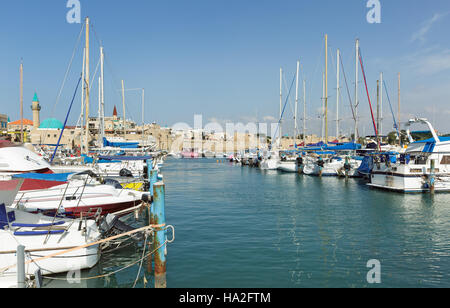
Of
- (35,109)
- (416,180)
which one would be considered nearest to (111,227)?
(416,180)

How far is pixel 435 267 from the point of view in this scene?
11250 mm

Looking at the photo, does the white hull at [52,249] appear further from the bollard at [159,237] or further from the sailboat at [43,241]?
the bollard at [159,237]

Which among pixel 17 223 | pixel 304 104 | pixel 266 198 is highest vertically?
pixel 304 104

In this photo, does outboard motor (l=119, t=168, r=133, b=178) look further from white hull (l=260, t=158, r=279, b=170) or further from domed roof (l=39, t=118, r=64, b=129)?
domed roof (l=39, t=118, r=64, b=129)

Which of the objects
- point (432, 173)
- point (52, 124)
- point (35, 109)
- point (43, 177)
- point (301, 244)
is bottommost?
point (301, 244)

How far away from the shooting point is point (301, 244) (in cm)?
1395

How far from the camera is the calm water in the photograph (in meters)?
10.4

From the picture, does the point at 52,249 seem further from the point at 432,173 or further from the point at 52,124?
the point at 52,124

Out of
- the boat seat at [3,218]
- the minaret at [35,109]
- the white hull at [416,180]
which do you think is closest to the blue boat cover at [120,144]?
the white hull at [416,180]

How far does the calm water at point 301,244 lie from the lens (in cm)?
1037

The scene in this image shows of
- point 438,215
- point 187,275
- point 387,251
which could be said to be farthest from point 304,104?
point 187,275
